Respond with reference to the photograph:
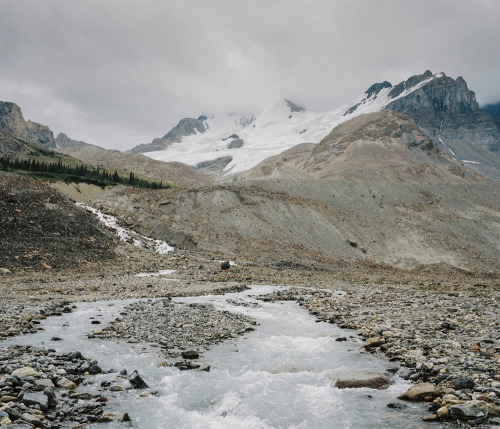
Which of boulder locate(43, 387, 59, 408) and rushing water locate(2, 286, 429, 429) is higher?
boulder locate(43, 387, 59, 408)

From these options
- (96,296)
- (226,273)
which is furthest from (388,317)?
(226,273)

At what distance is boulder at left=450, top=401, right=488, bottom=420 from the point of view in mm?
8547

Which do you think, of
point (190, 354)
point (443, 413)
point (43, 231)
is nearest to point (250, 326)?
point (190, 354)

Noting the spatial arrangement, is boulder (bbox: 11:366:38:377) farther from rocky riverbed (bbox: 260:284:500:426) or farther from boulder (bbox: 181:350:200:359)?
rocky riverbed (bbox: 260:284:500:426)

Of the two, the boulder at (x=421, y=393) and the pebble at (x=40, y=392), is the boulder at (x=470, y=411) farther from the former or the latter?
the pebble at (x=40, y=392)

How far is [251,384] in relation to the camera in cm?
1222

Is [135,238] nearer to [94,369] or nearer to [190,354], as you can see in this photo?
[190,354]

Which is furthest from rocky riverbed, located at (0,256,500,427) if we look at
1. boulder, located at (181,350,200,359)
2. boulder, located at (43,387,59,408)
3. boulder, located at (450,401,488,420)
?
boulder, located at (181,350,200,359)

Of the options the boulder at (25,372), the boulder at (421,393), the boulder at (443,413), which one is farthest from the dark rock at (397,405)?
the boulder at (25,372)

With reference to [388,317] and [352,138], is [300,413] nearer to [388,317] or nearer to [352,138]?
[388,317]

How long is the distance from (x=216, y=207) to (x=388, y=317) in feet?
151

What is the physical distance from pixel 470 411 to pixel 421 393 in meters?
1.83

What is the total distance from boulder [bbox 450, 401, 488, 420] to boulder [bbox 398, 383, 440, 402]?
1364 millimetres

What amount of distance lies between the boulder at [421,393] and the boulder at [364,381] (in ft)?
3.24
